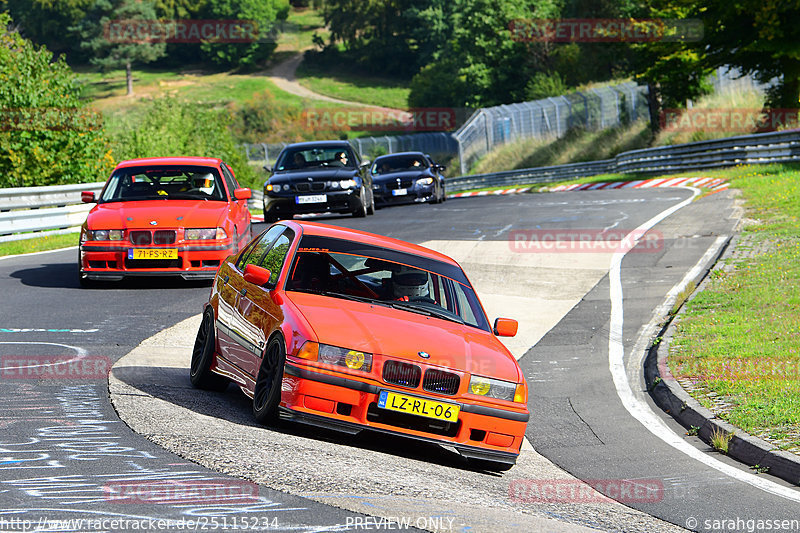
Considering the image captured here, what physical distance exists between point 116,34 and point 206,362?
5120 inches

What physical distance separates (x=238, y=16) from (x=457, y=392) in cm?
14686

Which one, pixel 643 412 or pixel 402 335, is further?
pixel 643 412

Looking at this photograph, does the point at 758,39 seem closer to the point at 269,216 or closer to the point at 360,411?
the point at 269,216

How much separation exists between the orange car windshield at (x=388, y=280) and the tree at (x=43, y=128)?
71.5ft

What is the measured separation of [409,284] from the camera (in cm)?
871

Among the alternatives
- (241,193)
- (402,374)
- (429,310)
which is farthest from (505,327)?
(241,193)

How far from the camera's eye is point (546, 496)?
7164 millimetres

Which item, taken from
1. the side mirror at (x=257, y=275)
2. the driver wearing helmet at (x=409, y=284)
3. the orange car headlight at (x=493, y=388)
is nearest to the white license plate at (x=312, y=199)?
the driver wearing helmet at (x=409, y=284)

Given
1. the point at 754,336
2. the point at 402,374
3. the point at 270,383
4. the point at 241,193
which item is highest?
the point at 241,193

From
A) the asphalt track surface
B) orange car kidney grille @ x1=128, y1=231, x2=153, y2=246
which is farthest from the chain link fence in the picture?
orange car kidney grille @ x1=128, y1=231, x2=153, y2=246

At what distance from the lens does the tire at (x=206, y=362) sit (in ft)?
29.7

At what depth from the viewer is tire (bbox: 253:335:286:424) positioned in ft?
Answer: 24.4

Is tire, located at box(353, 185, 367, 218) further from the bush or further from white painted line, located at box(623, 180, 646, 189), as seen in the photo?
the bush

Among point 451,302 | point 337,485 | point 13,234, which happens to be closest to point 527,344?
point 451,302
